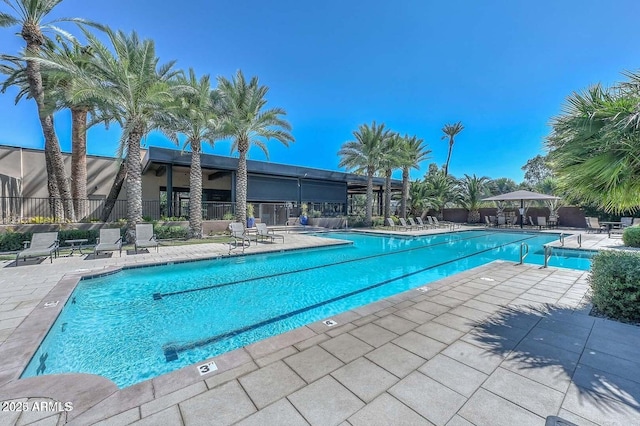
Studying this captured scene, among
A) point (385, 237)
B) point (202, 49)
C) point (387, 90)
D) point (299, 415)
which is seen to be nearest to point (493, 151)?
point (387, 90)

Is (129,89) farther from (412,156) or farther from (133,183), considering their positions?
(412,156)

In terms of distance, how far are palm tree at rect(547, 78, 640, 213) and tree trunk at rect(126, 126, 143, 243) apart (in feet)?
44.0

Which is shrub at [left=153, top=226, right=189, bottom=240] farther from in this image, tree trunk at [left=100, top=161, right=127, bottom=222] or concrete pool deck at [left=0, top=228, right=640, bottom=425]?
concrete pool deck at [left=0, top=228, right=640, bottom=425]

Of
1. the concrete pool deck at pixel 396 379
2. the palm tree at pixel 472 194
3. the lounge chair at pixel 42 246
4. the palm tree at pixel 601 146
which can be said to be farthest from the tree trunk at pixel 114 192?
the palm tree at pixel 472 194

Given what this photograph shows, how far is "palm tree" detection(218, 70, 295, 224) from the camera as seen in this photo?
44.5 ft

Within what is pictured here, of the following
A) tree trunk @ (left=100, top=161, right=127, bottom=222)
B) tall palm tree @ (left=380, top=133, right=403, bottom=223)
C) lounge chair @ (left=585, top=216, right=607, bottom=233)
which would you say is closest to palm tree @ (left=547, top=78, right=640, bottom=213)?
tall palm tree @ (left=380, top=133, right=403, bottom=223)

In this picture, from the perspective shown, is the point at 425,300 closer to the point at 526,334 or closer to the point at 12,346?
the point at 526,334

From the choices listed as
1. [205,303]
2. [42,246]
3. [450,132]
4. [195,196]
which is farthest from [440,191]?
[42,246]

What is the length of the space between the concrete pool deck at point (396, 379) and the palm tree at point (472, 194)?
23.9 meters

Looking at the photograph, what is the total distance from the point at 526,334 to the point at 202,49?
1656 centimetres

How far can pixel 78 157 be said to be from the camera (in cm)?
1290

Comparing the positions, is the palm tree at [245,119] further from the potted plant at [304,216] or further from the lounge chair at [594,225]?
the lounge chair at [594,225]

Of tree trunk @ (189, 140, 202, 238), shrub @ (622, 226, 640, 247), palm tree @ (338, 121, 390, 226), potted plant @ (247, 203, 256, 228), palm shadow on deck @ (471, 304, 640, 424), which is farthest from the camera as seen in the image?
palm tree @ (338, 121, 390, 226)

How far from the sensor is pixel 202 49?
43.7ft
